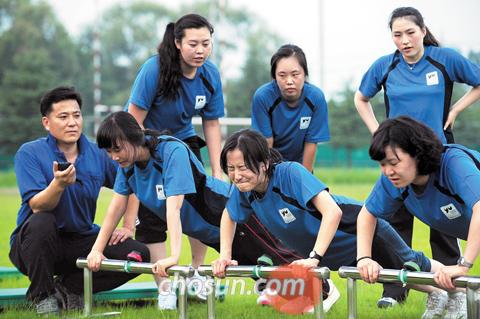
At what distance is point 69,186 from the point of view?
5.62 metres

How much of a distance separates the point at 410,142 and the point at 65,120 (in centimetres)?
262

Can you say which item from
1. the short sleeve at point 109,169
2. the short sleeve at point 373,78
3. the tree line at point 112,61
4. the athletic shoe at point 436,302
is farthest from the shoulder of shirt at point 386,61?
the tree line at point 112,61

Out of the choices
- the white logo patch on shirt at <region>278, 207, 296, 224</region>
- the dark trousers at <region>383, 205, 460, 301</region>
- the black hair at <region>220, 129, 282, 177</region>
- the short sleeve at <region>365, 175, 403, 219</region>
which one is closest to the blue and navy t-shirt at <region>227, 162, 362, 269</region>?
the white logo patch on shirt at <region>278, 207, 296, 224</region>

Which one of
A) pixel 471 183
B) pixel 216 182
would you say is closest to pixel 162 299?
pixel 216 182

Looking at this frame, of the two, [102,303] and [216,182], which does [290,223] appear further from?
[102,303]

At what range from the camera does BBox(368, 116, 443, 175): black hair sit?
12.7 ft

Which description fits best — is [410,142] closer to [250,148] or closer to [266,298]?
[250,148]

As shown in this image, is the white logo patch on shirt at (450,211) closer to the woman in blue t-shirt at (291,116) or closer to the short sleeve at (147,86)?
the woman in blue t-shirt at (291,116)

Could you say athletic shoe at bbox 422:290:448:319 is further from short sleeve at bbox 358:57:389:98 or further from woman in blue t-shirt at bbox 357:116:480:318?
short sleeve at bbox 358:57:389:98

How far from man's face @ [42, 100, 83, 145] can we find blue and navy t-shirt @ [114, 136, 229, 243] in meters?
0.55

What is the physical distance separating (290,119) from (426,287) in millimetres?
1728

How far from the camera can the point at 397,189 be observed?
4223mm

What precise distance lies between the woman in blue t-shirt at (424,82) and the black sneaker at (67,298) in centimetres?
208

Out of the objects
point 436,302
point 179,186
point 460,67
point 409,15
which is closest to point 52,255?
point 179,186
